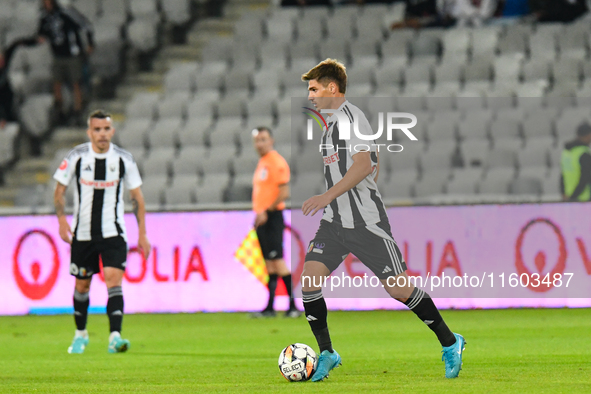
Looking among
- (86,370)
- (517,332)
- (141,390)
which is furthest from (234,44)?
(141,390)

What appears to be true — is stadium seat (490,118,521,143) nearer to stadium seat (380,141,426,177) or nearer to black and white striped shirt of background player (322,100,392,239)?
stadium seat (380,141,426,177)

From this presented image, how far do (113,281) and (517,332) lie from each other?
3557mm

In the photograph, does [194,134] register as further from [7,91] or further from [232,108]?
[7,91]

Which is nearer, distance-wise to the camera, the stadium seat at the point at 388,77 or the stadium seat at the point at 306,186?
the stadium seat at the point at 306,186

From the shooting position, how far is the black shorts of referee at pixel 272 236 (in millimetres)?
10578

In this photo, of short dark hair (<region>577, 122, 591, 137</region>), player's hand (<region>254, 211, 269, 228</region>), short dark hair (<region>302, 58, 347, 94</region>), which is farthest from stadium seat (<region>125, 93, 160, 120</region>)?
short dark hair (<region>302, 58, 347, 94</region>)

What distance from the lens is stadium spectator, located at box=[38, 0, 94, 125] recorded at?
15320mm

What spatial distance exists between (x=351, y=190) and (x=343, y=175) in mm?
110

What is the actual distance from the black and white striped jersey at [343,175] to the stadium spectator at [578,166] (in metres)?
6.67

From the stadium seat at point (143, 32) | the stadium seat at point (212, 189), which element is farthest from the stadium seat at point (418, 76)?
the stadium seat at point (143, 32)

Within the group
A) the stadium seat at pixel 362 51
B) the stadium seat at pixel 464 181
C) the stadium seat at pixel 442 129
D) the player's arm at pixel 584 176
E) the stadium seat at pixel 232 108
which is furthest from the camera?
the stadium seat at pixel 362 51

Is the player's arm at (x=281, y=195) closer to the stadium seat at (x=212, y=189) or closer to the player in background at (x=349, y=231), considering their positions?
the stadium seat at (x=212, y=189)

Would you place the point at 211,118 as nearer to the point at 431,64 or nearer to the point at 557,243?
the point at 431,64

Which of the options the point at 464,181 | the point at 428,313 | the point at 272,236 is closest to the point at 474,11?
the point at 464,181
